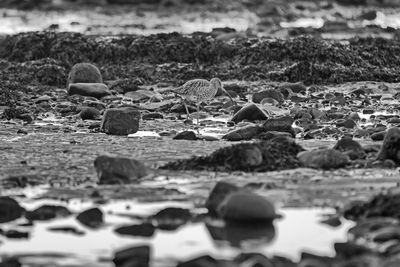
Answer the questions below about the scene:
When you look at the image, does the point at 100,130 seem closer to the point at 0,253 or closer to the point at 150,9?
the point at 0,253

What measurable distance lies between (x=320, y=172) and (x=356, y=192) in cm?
78

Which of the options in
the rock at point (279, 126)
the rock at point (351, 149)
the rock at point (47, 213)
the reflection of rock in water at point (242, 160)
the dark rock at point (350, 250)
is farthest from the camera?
the rock at point (279, 126)

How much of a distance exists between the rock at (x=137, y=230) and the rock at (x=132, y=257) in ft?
1.77

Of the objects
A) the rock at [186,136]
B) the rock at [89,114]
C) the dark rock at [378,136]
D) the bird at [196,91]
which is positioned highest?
the bird at [196,91]

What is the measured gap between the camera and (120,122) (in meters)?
9.53

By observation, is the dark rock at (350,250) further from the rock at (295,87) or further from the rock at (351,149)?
the rock at (295,87)

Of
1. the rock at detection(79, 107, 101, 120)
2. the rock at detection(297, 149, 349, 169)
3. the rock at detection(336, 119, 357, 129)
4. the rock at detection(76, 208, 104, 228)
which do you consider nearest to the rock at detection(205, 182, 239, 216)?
the rock at detection(76, 208, 104, 228)

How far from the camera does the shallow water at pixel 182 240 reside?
4508 mm

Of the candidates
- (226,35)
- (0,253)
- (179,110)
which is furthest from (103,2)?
(0,253)

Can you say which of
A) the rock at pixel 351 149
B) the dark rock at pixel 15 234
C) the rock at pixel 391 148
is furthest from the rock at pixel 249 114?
the dark rock at pixel 15 234

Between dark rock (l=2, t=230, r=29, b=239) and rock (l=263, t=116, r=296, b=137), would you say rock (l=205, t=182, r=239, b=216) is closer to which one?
dark rock (l=2, t=230, r=29, b=239)

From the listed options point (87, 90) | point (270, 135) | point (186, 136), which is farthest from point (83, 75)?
point (270, 135)

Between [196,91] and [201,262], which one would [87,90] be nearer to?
[196,91]

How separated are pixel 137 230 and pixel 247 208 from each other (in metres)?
0.69
